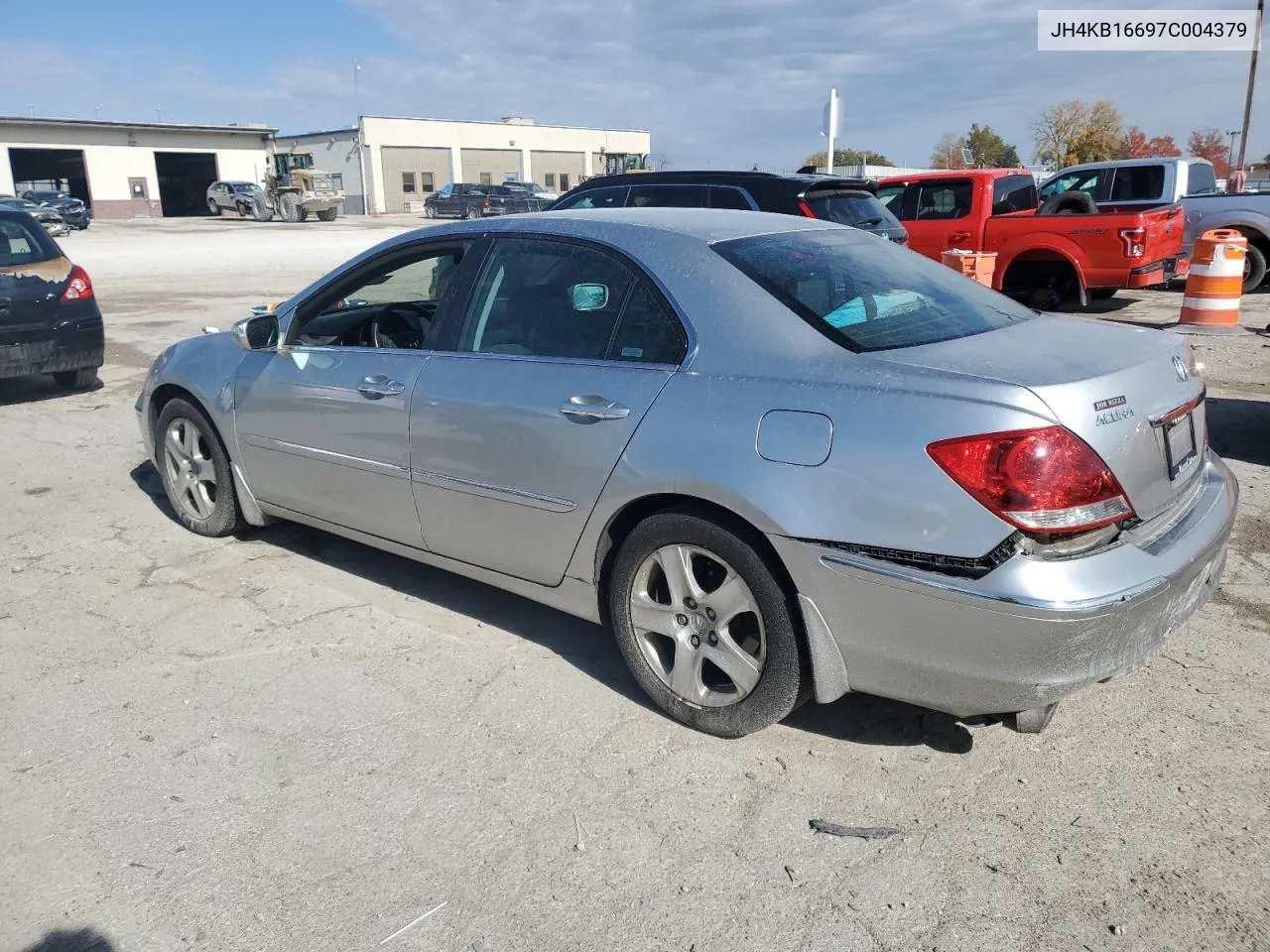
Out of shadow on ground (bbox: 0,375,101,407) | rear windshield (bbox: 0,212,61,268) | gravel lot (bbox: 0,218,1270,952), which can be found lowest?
gravel lot (bbox: 0,218,1270,952)

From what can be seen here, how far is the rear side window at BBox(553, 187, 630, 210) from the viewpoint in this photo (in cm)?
970

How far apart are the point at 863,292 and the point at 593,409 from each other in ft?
3.22

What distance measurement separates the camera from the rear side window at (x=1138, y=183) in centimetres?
1427

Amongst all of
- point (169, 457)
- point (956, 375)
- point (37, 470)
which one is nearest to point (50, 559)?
point (169, 457)

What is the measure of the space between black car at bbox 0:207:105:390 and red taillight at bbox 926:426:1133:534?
7.94m

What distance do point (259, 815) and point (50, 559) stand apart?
110 inches

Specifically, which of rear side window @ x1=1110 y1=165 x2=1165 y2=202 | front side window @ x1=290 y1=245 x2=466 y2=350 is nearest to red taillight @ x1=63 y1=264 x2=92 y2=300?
front side window @ x1=290 y1=245 x2=466 y2=350

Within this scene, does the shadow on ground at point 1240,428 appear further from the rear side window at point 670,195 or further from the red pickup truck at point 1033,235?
the rear side window at point 670,195

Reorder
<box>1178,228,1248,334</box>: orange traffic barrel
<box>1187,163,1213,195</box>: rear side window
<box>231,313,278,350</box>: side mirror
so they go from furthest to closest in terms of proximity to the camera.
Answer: <box>1187,163,1213,195</box>: rear side window
<box>1178,228,1248,334</box>: orange traffic barrel
<box>231,313,278,350</box>: side mirror

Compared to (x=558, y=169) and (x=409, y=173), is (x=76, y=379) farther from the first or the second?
(x=558, y=169)

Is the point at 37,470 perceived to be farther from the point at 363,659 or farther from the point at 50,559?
the point at 363,659

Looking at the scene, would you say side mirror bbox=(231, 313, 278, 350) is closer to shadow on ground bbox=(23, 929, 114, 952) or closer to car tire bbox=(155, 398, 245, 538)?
car tire bbox=(155, 398, 245, 538)

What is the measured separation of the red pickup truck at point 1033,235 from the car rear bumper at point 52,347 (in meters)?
9.08

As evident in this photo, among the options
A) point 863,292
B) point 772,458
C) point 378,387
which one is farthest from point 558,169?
point 772,458
